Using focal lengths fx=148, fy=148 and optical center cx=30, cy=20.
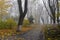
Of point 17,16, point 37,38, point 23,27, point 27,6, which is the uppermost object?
point 27,6

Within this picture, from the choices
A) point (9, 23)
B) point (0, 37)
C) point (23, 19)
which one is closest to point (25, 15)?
point (23, 19)

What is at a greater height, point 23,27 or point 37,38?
point 23,27

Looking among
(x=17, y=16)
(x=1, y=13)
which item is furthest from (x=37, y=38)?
(x=1, y=13)

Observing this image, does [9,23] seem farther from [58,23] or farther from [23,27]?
[58,23]

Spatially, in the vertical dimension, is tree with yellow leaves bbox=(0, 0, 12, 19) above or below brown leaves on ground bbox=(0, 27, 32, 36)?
above

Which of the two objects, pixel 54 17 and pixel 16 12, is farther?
pixel 54 17

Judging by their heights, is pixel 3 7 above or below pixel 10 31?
above

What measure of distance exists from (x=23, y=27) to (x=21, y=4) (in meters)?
0.60

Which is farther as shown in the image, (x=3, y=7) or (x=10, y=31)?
(x=3, y=7)

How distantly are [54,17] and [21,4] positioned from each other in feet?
3.52

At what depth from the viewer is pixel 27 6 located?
3.87 meters

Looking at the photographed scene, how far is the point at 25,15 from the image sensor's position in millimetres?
3846

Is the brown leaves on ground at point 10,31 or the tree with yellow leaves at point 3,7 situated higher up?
the tree with yellow leaves at point 3,7

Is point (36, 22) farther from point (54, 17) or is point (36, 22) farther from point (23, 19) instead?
point (54, 17)
